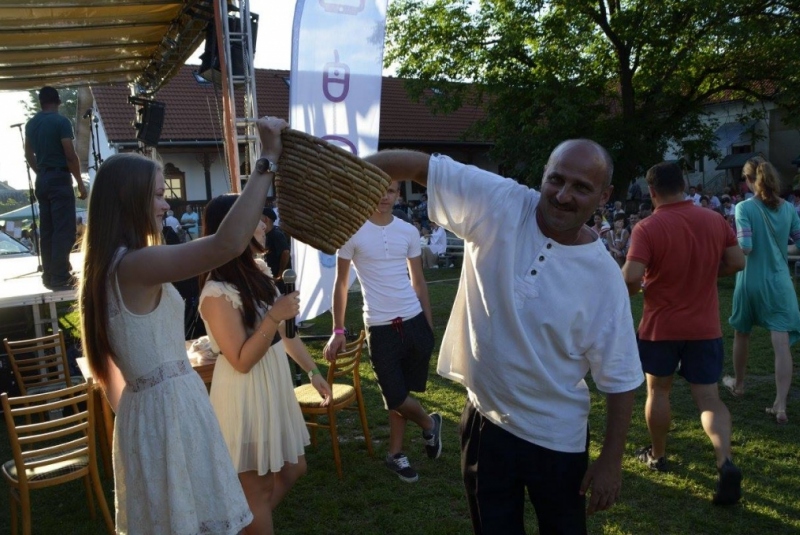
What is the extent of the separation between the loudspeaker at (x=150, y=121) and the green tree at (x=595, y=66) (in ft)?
44.4

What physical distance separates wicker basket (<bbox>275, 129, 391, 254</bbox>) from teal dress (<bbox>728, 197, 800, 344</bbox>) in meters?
4.30

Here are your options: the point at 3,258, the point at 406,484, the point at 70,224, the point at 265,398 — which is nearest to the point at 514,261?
the point at 265,398

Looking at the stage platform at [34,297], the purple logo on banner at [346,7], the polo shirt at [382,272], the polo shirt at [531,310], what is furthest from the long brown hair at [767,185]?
the stage platform at [34,297]

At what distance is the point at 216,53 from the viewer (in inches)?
321

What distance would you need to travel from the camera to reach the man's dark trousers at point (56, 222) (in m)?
6.89

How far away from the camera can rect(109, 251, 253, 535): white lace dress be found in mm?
2213

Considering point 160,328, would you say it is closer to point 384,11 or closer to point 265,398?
point 265,398

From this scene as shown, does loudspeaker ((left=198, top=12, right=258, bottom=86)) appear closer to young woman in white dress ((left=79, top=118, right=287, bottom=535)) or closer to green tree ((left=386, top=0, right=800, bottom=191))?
young woman in white dress ((left=79, top=118, right=287, bottom=535))

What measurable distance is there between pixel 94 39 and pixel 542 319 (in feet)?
24.0

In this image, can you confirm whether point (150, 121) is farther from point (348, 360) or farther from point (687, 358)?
point (687, 358)

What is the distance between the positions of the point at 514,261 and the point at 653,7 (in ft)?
66.3

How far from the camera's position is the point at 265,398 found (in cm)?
312

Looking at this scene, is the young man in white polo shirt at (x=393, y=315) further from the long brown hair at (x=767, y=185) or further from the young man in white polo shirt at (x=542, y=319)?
the long brown hair at (x=767, y=185)

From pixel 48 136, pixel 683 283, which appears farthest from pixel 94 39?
pixel 683 283
